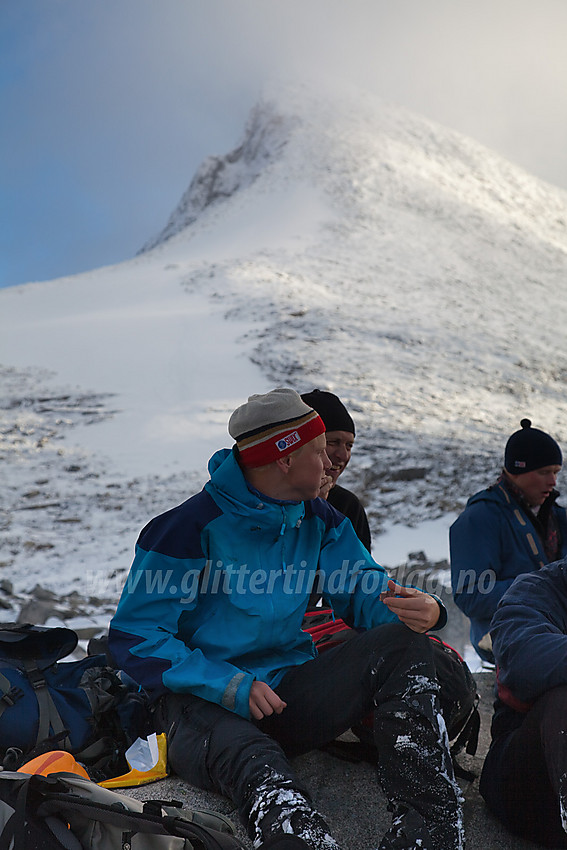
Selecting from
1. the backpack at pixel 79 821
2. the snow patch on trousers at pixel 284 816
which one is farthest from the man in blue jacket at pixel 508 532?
the backpack at pixel 79 821

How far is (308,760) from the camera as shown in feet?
9.32

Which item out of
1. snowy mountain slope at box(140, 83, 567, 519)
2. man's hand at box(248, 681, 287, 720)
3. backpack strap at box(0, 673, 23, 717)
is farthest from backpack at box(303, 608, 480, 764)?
snowy mountain slope at box(140, 83, 567, 519)

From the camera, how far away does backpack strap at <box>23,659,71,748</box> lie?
2613 millimetres

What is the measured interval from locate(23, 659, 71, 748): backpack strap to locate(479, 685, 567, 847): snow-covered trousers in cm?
156

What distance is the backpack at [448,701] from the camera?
2.45 meters

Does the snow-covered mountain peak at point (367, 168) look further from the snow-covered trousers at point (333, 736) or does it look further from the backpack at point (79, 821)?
the backpack at point (79, 821)

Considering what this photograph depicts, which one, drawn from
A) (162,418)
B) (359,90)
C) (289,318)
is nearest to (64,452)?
(162,418)

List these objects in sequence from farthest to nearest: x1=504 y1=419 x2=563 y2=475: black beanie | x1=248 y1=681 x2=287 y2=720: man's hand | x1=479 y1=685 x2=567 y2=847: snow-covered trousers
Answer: x1=504 y1=419 x2=563 y2=475: black beanie → x1=248 y1=681 x2=287 y2=720: man's hand → x1=479 y1=685 x2=567 y2=847: snow-covered trousers

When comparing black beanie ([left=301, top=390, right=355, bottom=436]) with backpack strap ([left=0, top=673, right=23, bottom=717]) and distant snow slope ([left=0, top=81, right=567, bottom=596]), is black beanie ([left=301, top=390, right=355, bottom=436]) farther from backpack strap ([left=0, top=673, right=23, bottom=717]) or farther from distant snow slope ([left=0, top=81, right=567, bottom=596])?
distant snow slope ([left=0, top=81, right=567, bottom=596])

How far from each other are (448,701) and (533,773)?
14.5 inches

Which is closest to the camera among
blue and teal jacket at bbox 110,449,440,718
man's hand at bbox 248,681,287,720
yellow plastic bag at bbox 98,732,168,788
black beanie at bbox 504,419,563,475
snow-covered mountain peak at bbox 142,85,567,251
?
man's hand at bbox 248,681,287,720

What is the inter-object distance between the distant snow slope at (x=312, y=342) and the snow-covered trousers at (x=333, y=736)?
987cm

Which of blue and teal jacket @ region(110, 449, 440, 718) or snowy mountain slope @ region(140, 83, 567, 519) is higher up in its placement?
snowy mountain slope @ region(140, 83, 567, 519)

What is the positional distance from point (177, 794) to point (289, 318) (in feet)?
102
